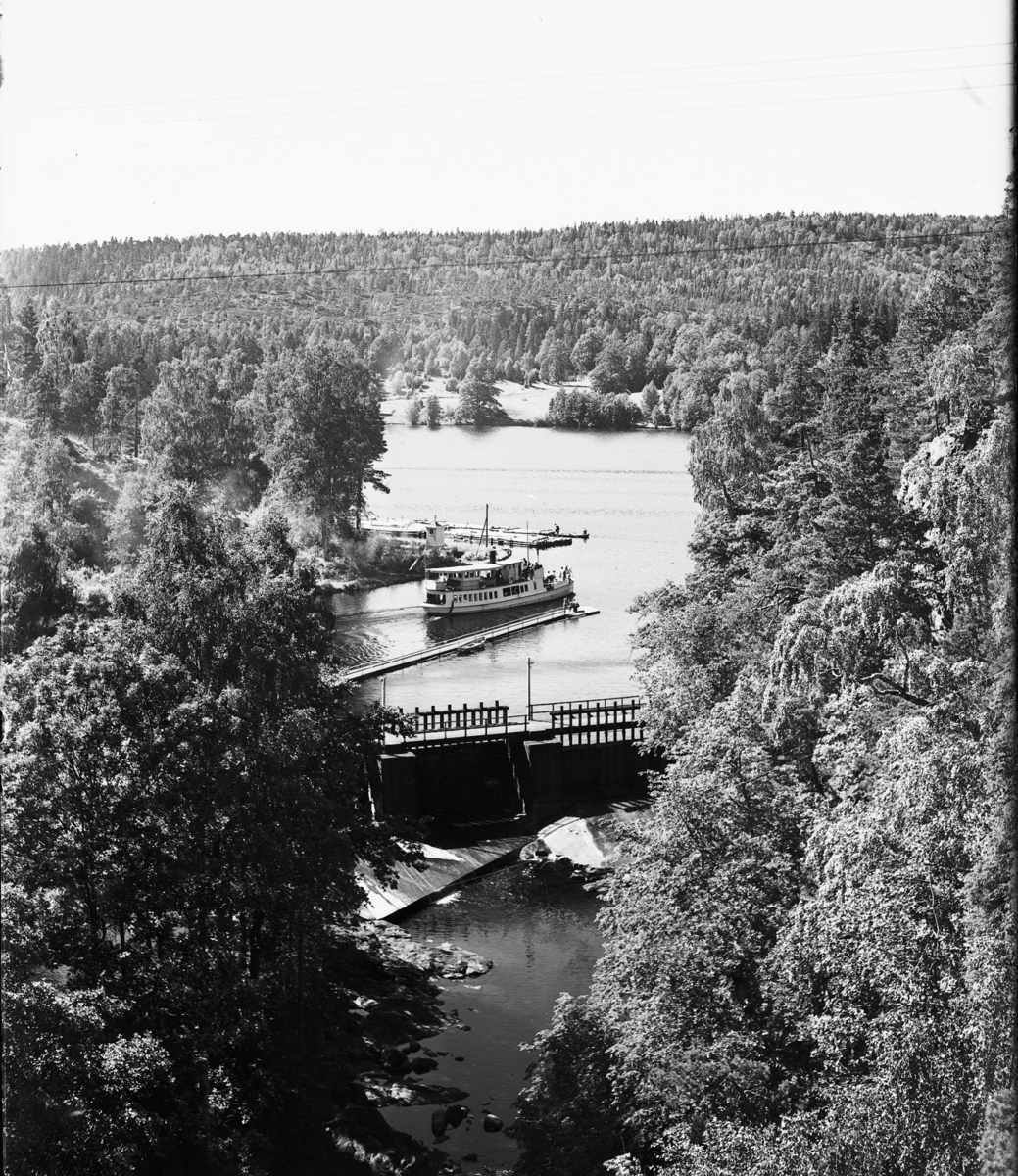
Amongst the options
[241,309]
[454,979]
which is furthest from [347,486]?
[241,309]

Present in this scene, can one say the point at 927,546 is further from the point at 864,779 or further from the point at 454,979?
the point at 454,979


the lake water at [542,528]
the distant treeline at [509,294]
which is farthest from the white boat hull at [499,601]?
the distant treeline at [509,294]

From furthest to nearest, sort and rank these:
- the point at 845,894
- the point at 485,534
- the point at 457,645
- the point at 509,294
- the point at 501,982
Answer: the point at 509,294 → the point at 485,534 → the point at 457,645 → the point at 501,982 → the point at 845,894

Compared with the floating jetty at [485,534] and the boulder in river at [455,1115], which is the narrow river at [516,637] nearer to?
the boulder in river at [455,1115]

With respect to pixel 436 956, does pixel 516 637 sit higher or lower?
higher

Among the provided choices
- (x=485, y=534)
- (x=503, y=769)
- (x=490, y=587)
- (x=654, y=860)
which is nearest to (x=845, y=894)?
(x=654, y=860)

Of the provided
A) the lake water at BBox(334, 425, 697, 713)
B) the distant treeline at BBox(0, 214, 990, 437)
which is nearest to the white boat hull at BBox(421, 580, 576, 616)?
the lake water at BBox(334, 425, 697, 713)

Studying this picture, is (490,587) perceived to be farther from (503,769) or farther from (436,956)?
(436,956)

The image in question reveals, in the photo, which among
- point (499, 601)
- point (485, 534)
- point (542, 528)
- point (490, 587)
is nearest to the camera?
point (499, 601)
